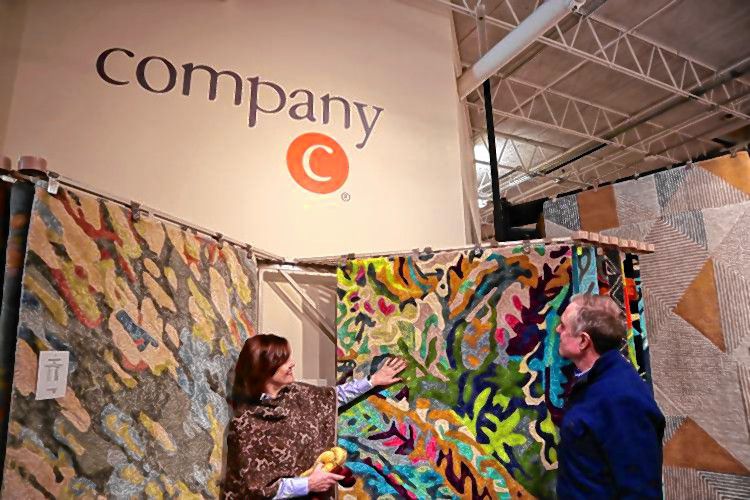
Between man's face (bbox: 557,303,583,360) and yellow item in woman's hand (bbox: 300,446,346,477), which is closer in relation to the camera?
man's face (bbox: 557,303,583,360)

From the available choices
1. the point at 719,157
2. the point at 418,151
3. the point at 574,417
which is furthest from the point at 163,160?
the point at 719,157

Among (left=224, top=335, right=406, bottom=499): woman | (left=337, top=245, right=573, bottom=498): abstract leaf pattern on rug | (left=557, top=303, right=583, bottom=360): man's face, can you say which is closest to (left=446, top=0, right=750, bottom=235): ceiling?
(left=337, top=245, right=573, bottom=498): abstract leaf pattern on rug

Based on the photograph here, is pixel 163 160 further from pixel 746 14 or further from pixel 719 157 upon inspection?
pixel 746 14

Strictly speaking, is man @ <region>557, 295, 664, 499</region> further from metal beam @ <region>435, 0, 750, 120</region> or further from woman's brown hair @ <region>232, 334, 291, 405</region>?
metal beam @ <region>435, 0, 750, 120</region>

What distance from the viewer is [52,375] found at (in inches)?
58.2

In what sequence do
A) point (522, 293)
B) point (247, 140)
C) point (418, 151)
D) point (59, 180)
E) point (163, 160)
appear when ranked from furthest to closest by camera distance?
point (418, 151) < point (247, 140) < point (163, 160) < point (522, 293) < point (59, 180)

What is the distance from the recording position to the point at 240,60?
3.23 m

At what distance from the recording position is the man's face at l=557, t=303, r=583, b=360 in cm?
191

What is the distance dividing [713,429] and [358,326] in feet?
7.59

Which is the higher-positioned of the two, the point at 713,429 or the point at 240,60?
the point at 240,60

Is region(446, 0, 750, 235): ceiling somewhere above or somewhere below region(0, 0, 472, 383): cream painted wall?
above

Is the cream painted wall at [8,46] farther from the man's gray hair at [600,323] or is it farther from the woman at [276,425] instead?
the man's gray hair at [600,323]

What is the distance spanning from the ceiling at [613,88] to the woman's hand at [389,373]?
2.38m

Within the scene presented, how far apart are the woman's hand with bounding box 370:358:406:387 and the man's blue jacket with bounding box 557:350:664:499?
0.88m
